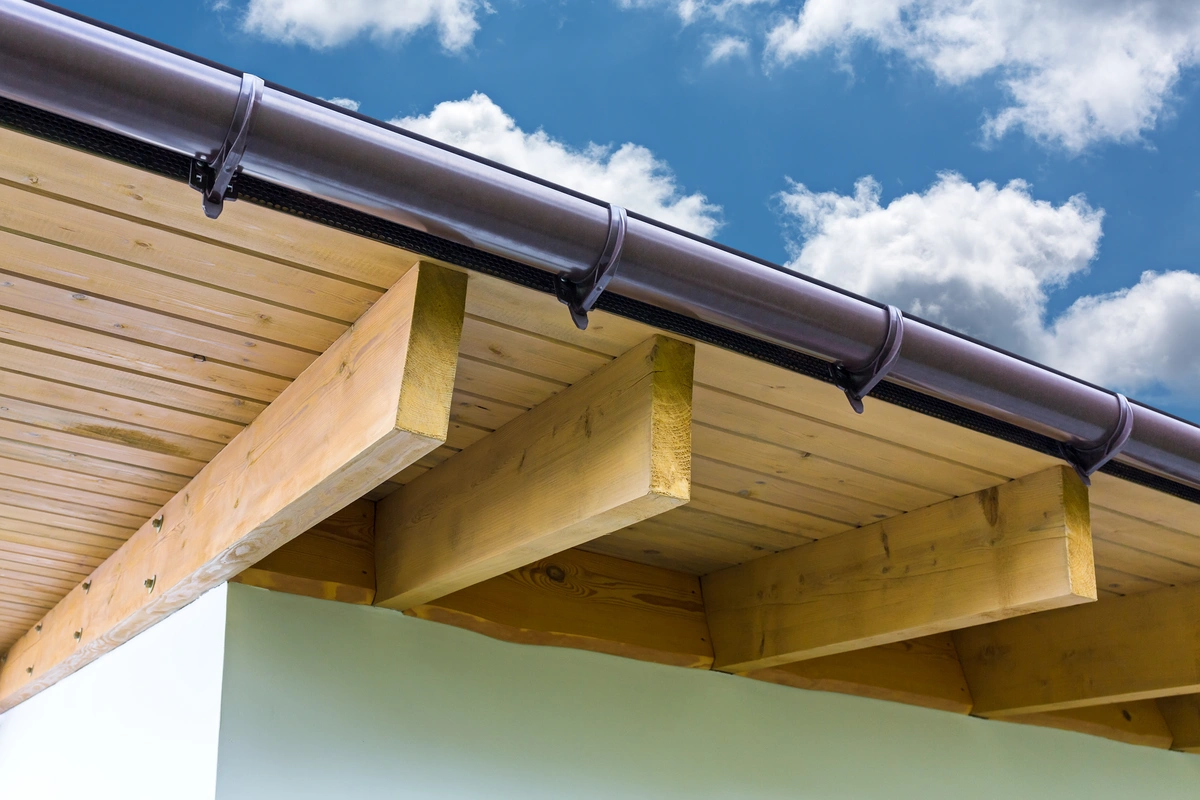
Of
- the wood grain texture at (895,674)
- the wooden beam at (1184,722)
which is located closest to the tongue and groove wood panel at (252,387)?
the wood grain texture at (895,674)

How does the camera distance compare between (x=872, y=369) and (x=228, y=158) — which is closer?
(x=228, y=158)

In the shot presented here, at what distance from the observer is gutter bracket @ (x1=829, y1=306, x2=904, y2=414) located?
1.87 meters

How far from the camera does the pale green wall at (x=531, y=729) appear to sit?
2.48m

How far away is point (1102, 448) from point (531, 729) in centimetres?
159

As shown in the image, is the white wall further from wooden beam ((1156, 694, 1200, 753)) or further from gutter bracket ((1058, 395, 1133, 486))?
wooden beam ((1156, 694, 1200, 753))

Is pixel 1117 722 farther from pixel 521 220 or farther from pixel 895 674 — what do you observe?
pixel 521 220

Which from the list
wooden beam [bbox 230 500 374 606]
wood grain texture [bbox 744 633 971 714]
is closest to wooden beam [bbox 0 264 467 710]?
wooden beam [bbox 230 500 374 606]

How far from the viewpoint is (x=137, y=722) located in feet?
9.44

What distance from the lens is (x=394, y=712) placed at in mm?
2629

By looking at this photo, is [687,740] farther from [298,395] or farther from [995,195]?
[995,195]

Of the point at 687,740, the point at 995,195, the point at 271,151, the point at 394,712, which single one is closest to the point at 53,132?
the point at 271,151

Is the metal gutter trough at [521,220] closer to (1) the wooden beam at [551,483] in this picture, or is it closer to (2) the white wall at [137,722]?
(1) the wooden beam at [551,483]

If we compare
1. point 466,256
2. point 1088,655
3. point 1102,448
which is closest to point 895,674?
point 1088,655

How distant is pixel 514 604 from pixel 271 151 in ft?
5.90
